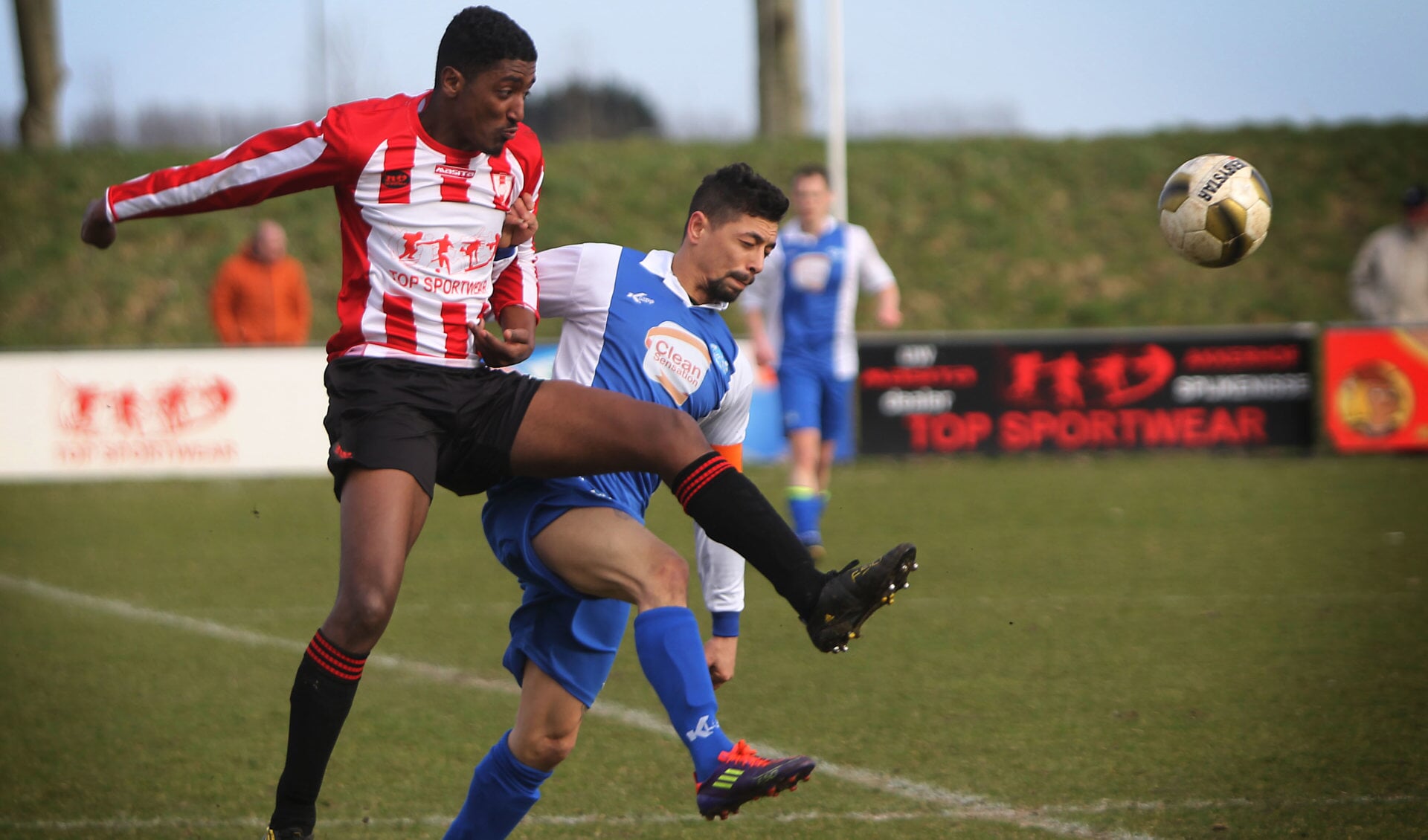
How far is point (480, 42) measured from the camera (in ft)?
11.6

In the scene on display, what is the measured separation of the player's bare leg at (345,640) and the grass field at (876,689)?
80cm

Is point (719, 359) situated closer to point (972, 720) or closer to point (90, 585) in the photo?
point (972, 720)

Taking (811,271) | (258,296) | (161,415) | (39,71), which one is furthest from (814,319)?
(39,71)

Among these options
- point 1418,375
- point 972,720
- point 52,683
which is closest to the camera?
point 972,720

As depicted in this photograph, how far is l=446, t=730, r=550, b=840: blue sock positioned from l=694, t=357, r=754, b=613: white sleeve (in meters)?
0.62

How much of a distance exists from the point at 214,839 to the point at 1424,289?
12.7 m

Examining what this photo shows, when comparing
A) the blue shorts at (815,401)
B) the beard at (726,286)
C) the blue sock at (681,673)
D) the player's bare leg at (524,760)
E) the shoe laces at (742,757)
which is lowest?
the blue shorts at (815,401)

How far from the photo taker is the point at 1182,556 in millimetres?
8867

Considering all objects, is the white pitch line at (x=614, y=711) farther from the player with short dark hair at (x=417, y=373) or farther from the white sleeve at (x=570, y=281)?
the white sleeve at (x=570, y=281)

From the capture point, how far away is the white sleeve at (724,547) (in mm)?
3805

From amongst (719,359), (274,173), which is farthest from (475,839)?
(274,173)

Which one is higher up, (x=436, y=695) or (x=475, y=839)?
(x=475, y=839)

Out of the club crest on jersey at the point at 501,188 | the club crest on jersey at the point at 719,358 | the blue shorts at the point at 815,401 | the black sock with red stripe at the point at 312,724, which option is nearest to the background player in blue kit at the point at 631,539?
the club crest on jersey at the point at 719,358

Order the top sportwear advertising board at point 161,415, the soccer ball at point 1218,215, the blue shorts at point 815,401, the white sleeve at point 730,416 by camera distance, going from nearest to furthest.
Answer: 1. the white sleeve at point 730,416
2. the soccer ball at point 1218,215
3. the blue shorts at point 815,401
4. the top sportwear advertising board at point 161,415
